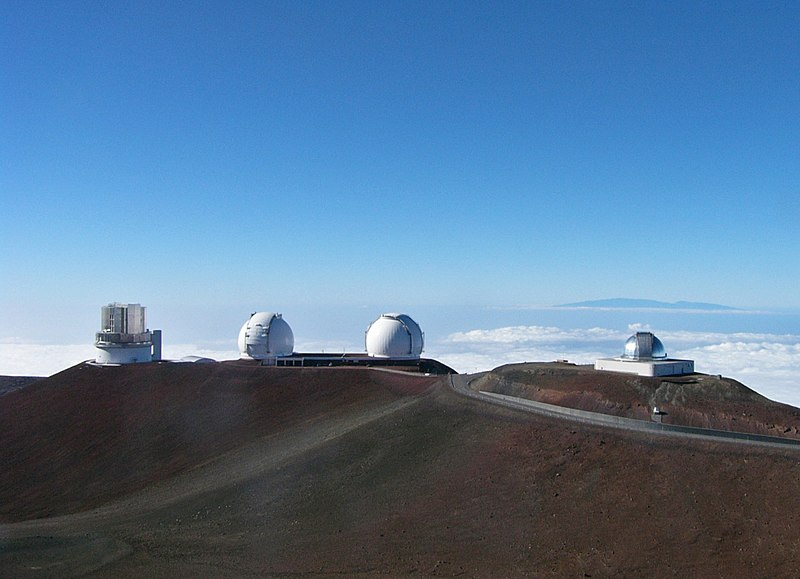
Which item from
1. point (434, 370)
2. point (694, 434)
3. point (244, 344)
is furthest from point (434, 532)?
point (244, 344)

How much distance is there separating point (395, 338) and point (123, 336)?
18.3m

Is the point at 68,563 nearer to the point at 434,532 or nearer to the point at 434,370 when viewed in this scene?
the point at 434,532

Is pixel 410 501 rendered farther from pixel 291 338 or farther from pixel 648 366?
pixel 291 338

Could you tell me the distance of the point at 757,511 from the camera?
61.8 ft

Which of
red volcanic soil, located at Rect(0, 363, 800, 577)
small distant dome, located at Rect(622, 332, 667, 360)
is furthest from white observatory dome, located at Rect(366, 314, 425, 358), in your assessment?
small distant dome, located at Rect(622, 332, 667, 360)

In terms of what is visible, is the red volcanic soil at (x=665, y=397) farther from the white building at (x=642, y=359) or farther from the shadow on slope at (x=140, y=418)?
the shadow on slope at (x=140, y=418)

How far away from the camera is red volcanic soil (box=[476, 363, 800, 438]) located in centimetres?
2539

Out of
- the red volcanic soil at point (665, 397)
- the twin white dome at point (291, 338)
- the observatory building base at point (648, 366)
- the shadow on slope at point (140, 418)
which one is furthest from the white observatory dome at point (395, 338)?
the observatory building base at point (648, 366)

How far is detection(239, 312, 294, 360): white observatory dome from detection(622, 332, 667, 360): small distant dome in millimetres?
23871

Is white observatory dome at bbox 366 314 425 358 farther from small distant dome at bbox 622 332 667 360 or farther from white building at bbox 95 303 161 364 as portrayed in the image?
small distant dome at bbox 622 332 667 360

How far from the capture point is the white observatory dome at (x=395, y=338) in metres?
46.8

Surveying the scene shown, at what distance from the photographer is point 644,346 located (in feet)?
109

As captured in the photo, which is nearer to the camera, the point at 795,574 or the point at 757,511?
the point at 795,574

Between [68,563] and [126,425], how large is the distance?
18.6 metres
